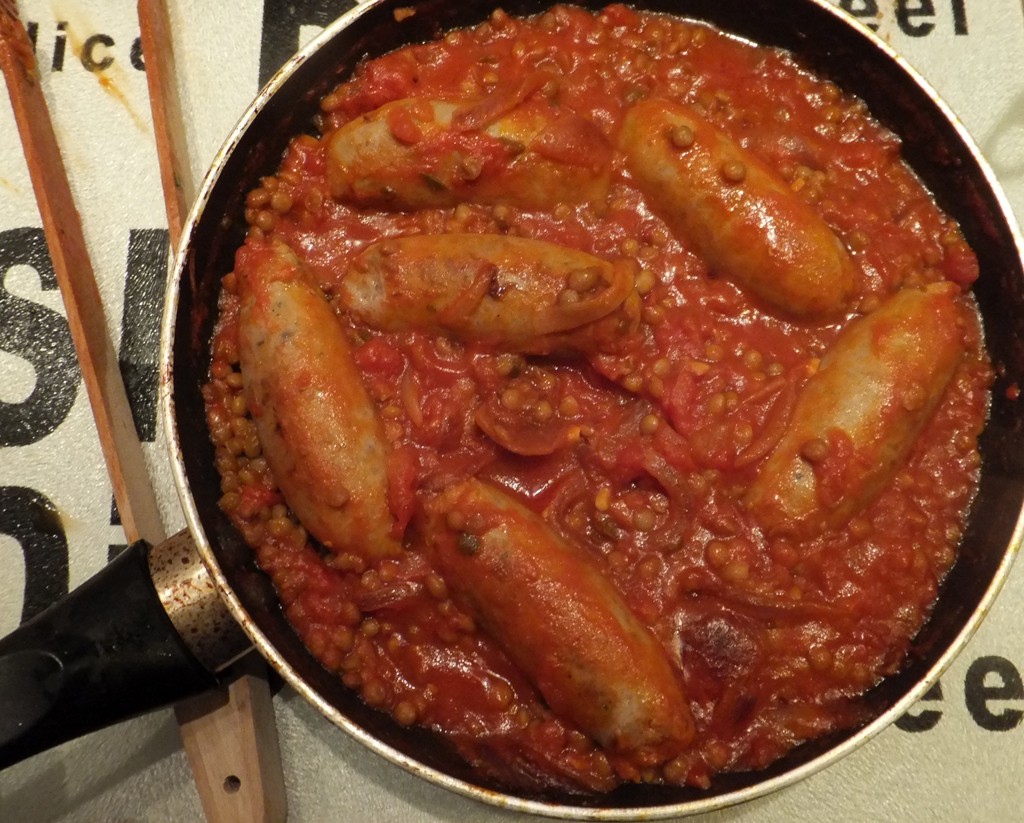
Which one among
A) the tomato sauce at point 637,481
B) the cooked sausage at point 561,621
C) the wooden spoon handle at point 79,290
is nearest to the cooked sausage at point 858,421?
the tomato sauce at point 637,481

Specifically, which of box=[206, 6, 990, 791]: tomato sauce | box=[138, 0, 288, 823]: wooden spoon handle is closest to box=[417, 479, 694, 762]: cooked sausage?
box=[206, 6, 990, 791]: tomato sauce

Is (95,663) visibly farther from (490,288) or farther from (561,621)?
(490,288)

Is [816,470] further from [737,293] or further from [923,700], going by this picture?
[923,700]

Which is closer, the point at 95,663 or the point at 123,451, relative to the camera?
the point at 95,663

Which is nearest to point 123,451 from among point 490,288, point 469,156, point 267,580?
point 267,580

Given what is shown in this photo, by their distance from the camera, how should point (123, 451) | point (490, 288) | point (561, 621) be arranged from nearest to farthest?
point (561, 621)
point (490, 288)
point (123, 451)

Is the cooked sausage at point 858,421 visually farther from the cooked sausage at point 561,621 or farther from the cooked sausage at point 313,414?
the cooked sausage at point 313,414

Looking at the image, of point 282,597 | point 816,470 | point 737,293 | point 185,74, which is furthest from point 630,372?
point 185,74

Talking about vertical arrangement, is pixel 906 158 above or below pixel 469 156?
below
